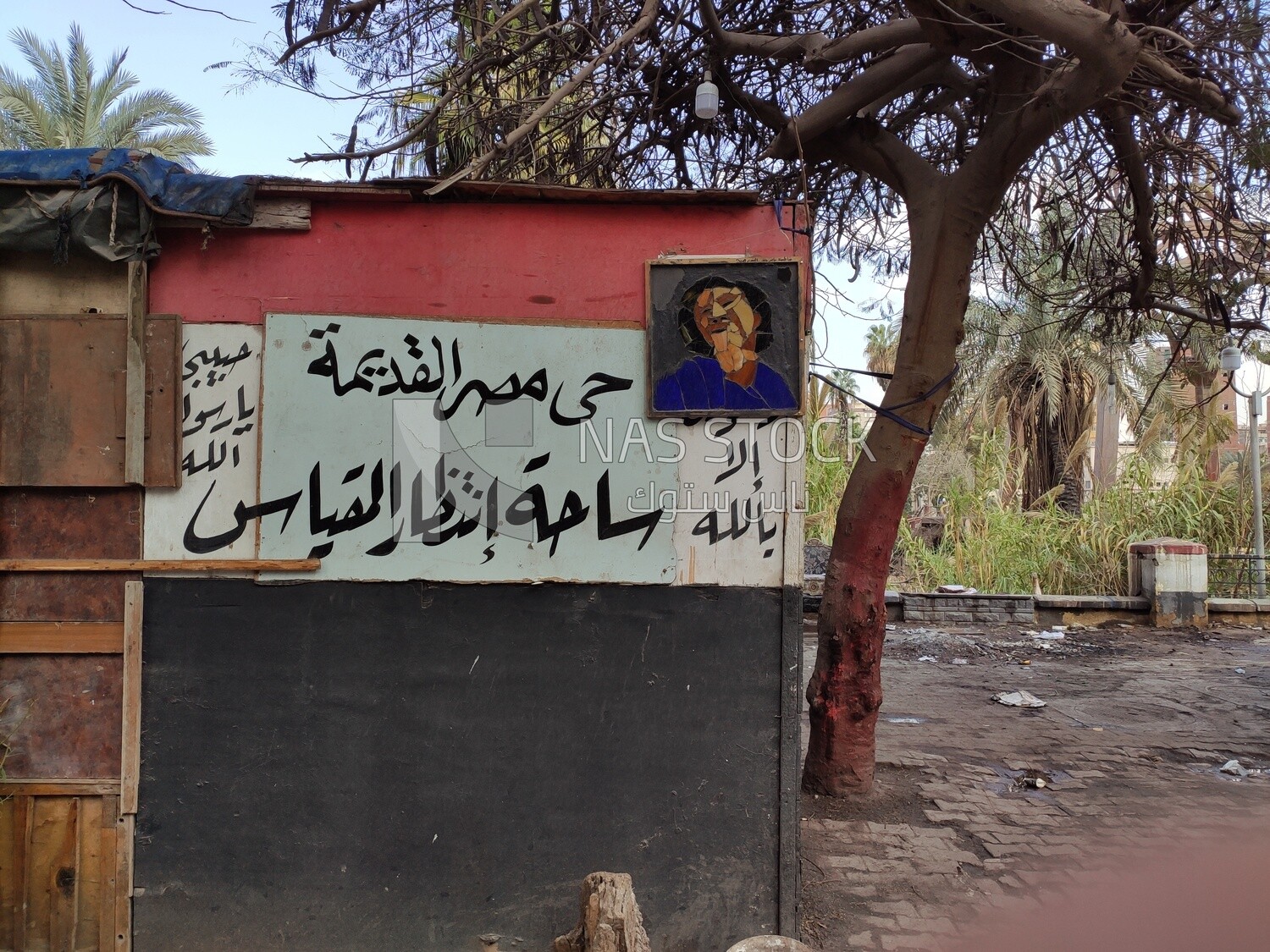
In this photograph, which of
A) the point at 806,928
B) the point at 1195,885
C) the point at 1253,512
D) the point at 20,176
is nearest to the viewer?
the point at 1195,885

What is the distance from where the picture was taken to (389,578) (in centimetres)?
354

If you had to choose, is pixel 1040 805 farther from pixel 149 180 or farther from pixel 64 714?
pixel 149 180

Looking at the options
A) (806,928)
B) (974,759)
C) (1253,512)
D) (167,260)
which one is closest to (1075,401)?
(1253,512)

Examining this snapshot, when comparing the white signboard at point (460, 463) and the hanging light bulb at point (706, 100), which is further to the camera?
the hanging light bulb at point (706, 100)

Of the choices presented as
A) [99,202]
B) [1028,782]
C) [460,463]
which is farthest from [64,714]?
[1028,782]

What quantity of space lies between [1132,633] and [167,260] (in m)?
12.1

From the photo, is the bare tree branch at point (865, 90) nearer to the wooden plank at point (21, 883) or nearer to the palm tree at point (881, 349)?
the wooden plank at point (21, 883)

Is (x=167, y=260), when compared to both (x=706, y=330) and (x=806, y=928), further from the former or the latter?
(x=806, y=928)

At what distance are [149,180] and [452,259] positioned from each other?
4.12ft

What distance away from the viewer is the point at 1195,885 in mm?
1486

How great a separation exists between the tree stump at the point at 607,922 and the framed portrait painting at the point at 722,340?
180 centimetres

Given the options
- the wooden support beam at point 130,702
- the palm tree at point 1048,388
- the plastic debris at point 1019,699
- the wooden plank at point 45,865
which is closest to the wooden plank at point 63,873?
the wooden plank at point 45,865

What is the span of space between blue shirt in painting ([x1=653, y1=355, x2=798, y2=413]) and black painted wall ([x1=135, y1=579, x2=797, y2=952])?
0.78m

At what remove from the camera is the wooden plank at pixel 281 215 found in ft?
11.6
